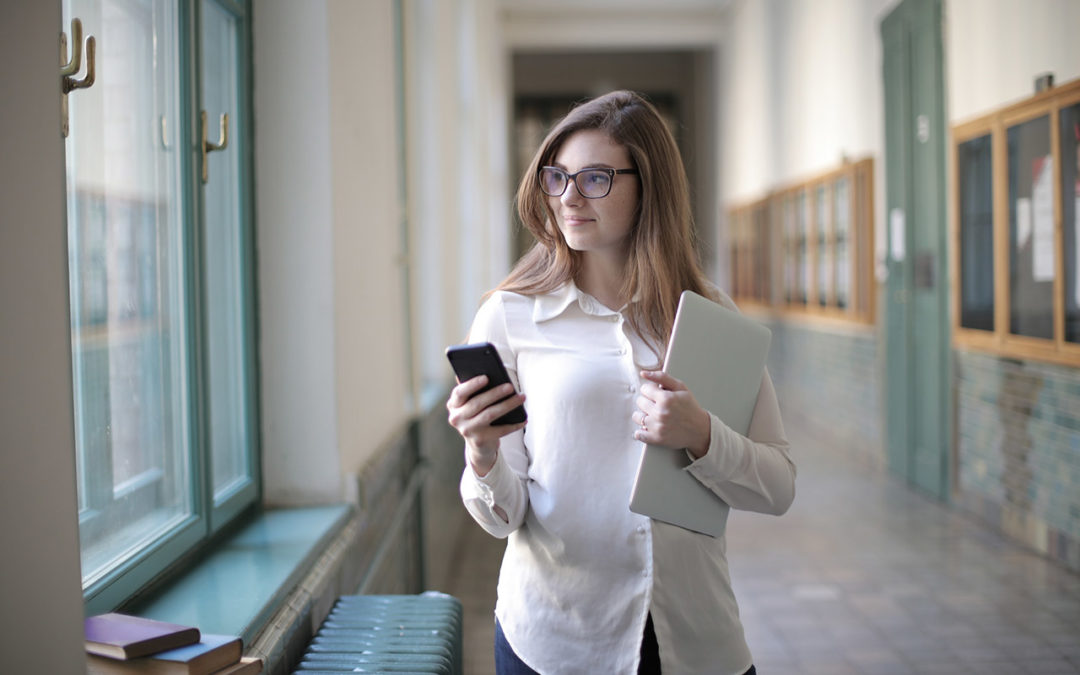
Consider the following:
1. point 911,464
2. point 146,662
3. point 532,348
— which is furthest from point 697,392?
point 911,464

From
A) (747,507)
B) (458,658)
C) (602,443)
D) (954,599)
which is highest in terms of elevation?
(602,443)

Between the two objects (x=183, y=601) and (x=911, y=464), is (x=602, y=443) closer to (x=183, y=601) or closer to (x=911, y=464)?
(x=183, y=601)

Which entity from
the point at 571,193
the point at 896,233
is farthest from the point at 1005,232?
the point at 571,193

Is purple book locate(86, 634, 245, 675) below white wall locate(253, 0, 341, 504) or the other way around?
below

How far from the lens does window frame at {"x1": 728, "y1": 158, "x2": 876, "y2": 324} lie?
822 centimetres

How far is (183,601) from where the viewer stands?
2.01m

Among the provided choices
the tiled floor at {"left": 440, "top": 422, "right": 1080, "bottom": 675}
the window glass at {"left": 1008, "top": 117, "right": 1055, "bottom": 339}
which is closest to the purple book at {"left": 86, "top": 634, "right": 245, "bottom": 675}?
the tiled floor at {"left": 440, "top": 422, "right": 1080, "bottom": 675}

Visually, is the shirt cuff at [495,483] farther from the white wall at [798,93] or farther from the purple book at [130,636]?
the white wall at [798,93]

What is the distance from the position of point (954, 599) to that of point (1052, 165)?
2226mm

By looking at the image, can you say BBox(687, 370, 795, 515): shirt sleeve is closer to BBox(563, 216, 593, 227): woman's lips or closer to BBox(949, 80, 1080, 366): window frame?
BBox(563, 216, 593, 227): woman's lips

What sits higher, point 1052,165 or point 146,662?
point 1052,165

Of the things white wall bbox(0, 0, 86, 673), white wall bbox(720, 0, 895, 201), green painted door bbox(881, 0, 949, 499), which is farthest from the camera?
white wall bbox(720, 0, 895, 201)

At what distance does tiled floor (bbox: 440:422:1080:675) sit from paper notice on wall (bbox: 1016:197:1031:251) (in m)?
1.71

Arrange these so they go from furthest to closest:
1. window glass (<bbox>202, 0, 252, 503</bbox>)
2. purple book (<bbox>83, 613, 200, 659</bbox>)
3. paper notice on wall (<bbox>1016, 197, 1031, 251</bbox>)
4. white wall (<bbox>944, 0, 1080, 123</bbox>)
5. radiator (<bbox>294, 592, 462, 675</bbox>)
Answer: paper notice on wall (<bbox>1016, 197, 1031, 251</bbox>) < white wall (<bbox>944, 0, 1080, 123</bbox>) < window glass (<bbox>202, 0, 252, 503</bbox>) < radiator (<bbox>294, 592, 462, 675</bbox>) < purple book (<bbox>83, 613, 200, 659</bbox>)
